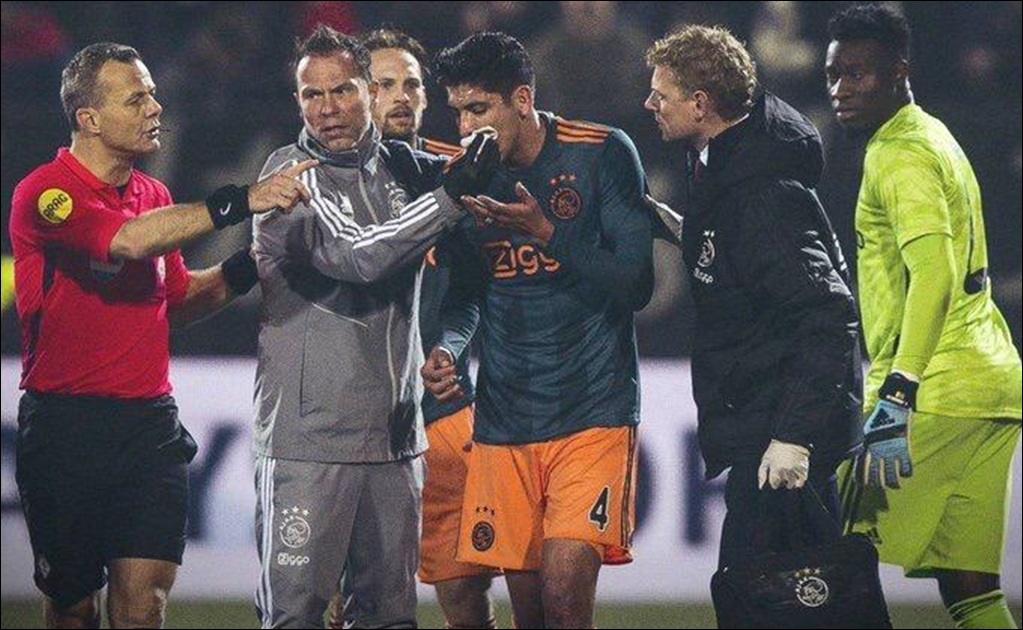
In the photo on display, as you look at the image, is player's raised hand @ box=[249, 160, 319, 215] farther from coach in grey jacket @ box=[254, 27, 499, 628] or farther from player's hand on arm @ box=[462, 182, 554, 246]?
player's hand on arm @ box=[462, 182, 554, 246]

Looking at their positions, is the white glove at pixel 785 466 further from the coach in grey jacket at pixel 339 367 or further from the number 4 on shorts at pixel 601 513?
the coach in grey jacket at pixel 339 367

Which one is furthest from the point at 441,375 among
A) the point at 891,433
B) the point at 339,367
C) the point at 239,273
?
the point at 891,433

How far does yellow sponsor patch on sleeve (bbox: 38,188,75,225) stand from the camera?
18.8 feet

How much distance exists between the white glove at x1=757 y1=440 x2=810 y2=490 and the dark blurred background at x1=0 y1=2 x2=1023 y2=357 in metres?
2.89

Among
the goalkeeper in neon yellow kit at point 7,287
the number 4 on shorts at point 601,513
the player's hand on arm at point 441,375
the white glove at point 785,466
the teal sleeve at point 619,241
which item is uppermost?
the teal sleeve at point 619,241

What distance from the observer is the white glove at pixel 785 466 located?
522 cm

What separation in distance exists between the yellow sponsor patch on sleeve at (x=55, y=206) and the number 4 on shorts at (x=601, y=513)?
5.31ft

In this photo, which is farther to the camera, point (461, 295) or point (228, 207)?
point (461, 295)

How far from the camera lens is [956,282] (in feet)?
19.5

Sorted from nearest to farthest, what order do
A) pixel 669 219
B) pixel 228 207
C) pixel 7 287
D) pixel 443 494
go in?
pixel 228 207
pixel 669 219
pixel 443 494
pixel 7 287

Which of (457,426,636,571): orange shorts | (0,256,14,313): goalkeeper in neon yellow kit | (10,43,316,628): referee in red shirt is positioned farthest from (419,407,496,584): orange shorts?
(0,256,14,313): goalkeeper in neon yellow kit

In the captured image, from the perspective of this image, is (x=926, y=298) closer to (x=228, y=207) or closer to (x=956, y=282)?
(x=956, y=282)

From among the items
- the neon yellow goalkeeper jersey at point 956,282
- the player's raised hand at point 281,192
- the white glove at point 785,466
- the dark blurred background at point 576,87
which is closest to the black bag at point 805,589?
the white glove at point 785,466

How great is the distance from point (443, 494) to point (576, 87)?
2.30 m
